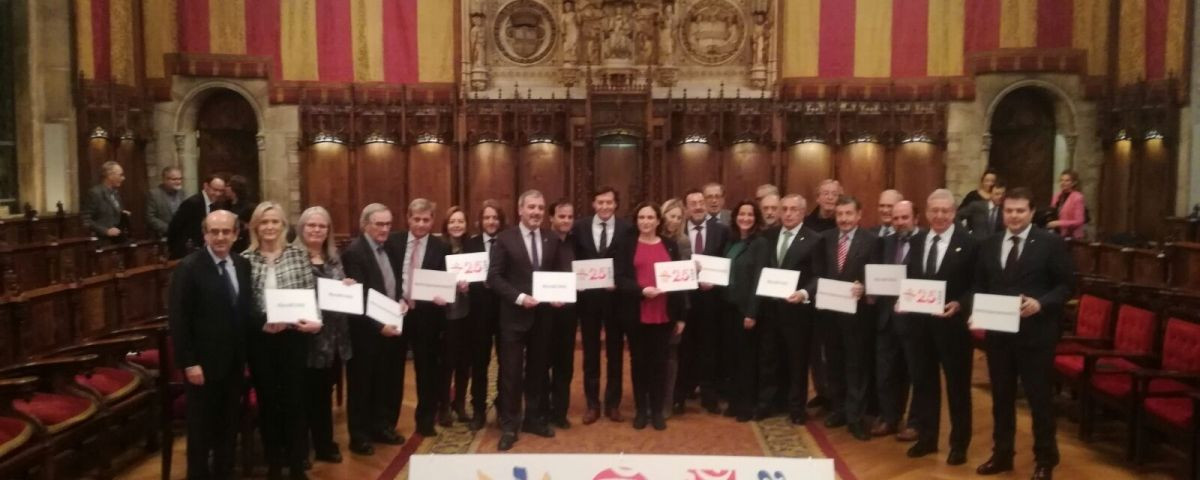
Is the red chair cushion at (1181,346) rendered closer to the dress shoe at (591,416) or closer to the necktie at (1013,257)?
the necktie at (1013,257)

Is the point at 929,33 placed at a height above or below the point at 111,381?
above

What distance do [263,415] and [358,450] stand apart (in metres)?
0.90

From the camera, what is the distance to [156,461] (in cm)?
507

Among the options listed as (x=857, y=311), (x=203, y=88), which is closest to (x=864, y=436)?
(x=857, y=311)

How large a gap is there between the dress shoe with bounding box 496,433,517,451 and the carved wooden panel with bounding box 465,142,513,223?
7.34 meters

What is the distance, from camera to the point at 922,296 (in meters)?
4.80

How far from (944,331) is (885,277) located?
48cm

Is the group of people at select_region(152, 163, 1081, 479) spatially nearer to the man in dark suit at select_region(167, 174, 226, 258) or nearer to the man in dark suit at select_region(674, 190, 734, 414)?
the man in dark suit at select_region(674, 190, 734, 414)

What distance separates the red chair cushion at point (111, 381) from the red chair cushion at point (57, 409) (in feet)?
0.57

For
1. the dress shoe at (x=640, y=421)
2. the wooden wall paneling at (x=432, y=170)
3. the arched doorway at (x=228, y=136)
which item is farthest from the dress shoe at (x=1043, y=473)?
the arched doorway at (x=228, y=136)

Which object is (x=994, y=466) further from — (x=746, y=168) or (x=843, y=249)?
(x=746, y=168)

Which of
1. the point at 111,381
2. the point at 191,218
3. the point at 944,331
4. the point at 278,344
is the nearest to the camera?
the point at 278,344

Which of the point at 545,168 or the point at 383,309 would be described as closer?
the point at 383,309

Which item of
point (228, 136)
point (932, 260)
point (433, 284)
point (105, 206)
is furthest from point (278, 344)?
point (228, 136)
